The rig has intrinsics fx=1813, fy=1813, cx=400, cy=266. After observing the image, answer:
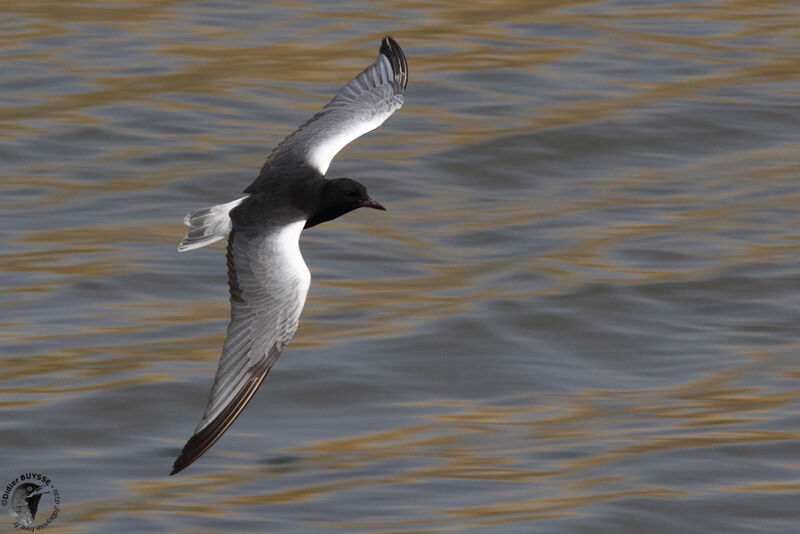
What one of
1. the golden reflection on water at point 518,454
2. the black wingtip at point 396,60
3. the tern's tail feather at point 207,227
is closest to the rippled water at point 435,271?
the golden reflection on water at point 518,454

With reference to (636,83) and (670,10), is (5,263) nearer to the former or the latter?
(636,83)

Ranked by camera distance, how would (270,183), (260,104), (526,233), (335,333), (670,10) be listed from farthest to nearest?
1. (670,10)
2. (260,104)
3. (526,233)
4. (335,333)
5. (270,183)

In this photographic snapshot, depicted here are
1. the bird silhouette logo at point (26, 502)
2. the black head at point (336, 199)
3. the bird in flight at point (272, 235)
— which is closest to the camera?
the bird in flight at point (272, 235)

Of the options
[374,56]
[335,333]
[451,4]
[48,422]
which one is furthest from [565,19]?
[48,422]

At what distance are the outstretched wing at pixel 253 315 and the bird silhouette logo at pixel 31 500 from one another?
0.90 m

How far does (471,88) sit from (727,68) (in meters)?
2.30

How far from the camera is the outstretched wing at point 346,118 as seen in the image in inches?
377

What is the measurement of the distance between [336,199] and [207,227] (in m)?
0.66

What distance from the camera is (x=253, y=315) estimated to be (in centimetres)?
820

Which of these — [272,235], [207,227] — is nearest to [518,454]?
[272,235]

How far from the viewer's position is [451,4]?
636 inches

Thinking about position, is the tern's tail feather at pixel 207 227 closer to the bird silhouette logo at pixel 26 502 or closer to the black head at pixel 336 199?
the black head at pixel 336 199

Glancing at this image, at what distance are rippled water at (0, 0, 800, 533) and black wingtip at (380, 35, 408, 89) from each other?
1.39 meters

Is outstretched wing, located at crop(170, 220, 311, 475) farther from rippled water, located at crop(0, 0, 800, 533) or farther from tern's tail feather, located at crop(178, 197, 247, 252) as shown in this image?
rippled water, located at crop(0, 0, 800, 533)
